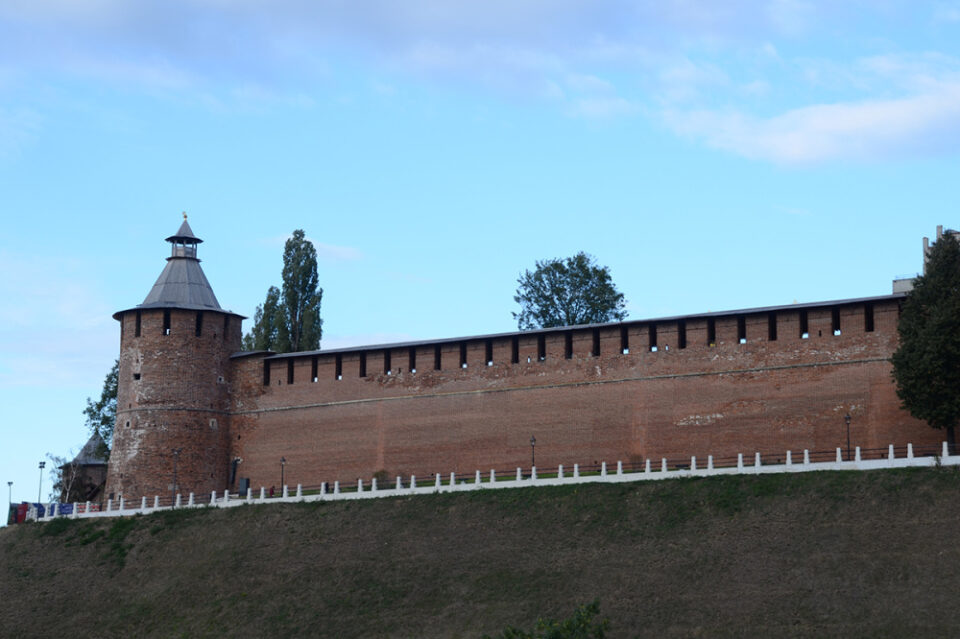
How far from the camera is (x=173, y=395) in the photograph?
6091 cm

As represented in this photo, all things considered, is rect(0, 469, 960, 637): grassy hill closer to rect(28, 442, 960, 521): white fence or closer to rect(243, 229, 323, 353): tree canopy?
rect(28, 442, 960, 521): white fence

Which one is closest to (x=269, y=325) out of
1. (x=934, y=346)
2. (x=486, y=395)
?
(x=486, y=395)

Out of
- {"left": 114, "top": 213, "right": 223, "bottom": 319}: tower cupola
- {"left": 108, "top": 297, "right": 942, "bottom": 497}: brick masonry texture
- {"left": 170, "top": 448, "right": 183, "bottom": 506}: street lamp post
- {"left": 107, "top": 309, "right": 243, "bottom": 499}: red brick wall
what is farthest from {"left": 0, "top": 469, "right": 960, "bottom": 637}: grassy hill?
{"left": 114, "top": 213, "right": 223, "bottom": 319}: tower cupola

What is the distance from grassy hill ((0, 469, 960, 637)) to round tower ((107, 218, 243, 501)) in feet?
20.7

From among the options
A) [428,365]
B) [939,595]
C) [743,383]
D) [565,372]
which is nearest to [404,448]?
[428,365]

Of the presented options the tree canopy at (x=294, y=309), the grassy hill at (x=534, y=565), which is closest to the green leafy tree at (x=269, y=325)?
the tree canopy at (x=294, y=309)

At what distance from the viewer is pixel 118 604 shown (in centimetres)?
4762

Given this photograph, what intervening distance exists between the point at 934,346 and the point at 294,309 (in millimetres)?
33088

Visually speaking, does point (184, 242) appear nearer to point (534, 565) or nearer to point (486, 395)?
point (486, 395)

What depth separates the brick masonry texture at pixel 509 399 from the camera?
5122 cm

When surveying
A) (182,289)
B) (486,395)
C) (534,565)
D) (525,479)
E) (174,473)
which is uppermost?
(182,289)

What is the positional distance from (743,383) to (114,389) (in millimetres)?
33193

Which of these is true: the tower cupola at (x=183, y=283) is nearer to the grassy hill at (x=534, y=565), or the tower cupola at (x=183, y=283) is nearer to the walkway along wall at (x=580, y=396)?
the walkway along wall at (x=580, y=396)

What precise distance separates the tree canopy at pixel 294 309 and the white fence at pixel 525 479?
38.0 feet
